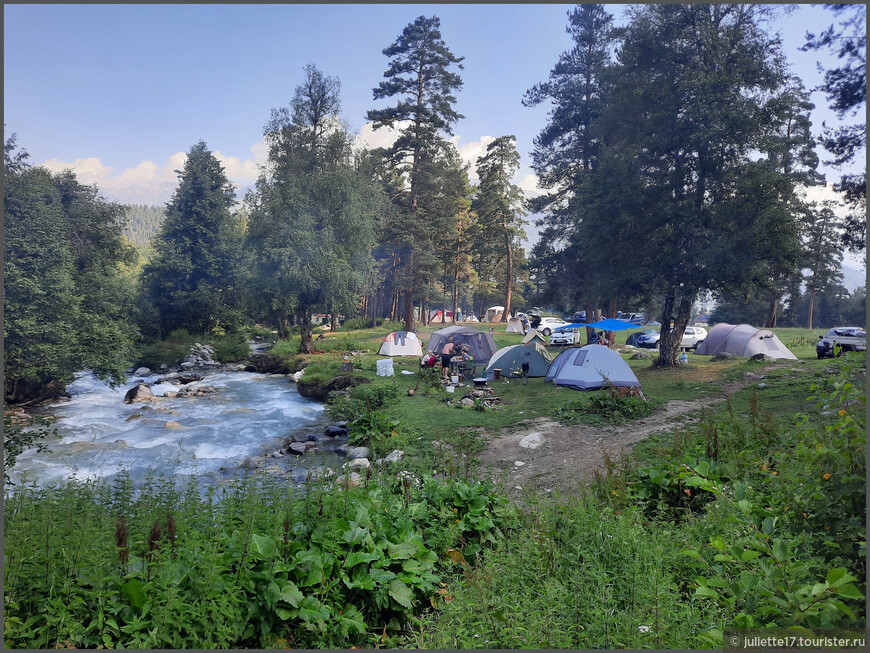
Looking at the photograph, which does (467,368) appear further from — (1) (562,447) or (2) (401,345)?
(1) (562,447)

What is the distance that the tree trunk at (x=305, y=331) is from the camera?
71.4 ft

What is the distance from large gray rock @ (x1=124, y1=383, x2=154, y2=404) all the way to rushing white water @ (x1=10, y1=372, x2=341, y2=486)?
235 mm

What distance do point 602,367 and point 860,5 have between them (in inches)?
411

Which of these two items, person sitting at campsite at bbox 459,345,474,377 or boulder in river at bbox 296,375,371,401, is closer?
boulder in river at bbox 296,375,371,401

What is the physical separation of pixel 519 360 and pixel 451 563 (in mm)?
12482

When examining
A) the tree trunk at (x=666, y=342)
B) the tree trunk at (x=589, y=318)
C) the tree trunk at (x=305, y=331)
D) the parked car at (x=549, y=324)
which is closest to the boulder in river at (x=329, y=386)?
the tree trunk at (x=305, y=331)

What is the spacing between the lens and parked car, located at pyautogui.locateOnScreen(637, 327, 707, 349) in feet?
81.5

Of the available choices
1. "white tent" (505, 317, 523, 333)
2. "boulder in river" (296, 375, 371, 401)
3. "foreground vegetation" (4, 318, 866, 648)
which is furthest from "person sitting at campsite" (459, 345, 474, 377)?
"foreground vegetation" (4, 318, 866, 648)

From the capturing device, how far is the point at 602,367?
12.8 metres

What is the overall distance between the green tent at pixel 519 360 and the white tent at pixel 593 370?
1.74m

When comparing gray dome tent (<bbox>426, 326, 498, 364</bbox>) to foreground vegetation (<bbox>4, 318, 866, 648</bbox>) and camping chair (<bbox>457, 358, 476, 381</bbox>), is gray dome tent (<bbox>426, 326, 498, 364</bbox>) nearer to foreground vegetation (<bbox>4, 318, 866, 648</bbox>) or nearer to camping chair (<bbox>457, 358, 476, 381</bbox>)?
camping chair (<bbox>457, 358, 476, 381</bbox>)

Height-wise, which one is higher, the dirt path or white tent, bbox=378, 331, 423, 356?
white tent, bbox=378, 331, 423, 356

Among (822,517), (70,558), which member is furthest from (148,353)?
(822,517)

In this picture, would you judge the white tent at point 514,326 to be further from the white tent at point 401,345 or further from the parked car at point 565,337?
the white tent at point 401,345
